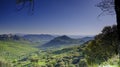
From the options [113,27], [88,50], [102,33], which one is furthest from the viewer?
[88,50]

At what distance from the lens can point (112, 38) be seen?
535 inches

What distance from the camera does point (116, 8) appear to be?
3.92 meters

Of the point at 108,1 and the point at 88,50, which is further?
the point at 88,50

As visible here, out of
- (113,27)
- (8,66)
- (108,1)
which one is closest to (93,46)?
(113,27)

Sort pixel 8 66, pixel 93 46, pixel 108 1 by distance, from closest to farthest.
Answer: pixel 108 1
pixel 8 66
pixel 93 46

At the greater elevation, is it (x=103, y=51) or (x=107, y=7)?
(x=107, y=7)

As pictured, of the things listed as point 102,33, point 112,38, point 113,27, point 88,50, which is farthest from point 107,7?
point 88,50

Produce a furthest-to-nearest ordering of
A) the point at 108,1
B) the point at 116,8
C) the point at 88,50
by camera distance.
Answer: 1. the point at 88,50
2. the point at 108,1
3. the point at 116,8

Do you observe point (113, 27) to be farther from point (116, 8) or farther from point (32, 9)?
point (32, 9)

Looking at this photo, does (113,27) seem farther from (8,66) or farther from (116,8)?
(116,8)

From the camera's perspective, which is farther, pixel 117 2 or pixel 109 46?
Result: pixel 109 46

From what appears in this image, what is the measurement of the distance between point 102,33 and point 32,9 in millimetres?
13381

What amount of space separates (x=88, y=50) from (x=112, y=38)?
6196 mm

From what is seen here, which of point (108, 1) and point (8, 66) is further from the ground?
point (108, 1)
